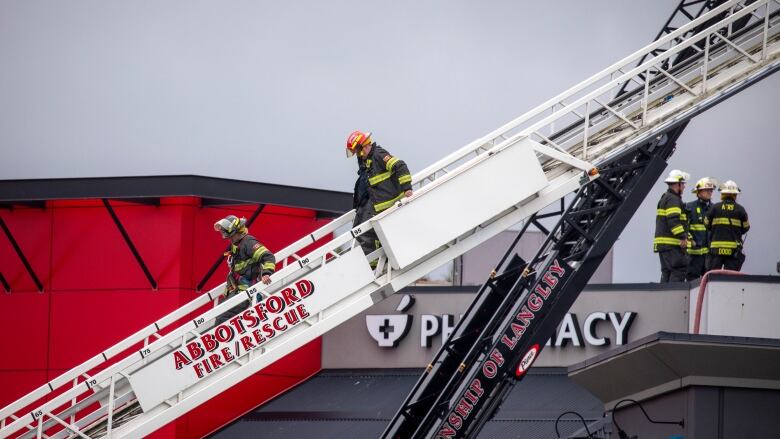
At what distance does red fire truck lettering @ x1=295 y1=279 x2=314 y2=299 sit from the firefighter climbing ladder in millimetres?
13

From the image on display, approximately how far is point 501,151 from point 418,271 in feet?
6.20

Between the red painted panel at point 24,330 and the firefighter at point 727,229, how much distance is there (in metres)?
13.5

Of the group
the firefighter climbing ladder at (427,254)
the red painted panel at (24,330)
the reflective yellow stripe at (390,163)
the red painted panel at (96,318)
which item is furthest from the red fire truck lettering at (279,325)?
the red painted panel at (24,330)

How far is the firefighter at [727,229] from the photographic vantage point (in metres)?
24.0

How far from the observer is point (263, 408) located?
27.2 meters

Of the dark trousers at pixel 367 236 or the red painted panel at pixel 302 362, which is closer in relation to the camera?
the dark trousers at pixel 367 236

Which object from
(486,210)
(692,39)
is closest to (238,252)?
(486,210)

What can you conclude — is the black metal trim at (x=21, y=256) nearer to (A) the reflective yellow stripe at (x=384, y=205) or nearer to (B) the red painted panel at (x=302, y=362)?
(B) the red painted panel at (x=302, y=362)

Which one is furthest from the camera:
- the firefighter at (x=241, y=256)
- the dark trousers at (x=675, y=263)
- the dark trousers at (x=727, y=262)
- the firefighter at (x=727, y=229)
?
the dark trousers at (x=675, y=263)

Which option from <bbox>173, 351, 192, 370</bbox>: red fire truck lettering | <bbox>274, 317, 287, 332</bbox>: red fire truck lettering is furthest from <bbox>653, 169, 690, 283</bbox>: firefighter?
<bbox>173, 351, 192, 370</bbox>: red fire truck lettering

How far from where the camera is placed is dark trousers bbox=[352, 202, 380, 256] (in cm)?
1697

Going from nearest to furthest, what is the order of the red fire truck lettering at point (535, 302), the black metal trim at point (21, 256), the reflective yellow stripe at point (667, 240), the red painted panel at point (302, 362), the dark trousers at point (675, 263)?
1. the red fire truck lettering at point (535, 302)
2. the reflective yellow stripe at point (667, 240)
3. the dark trousers at point (675, 263)
4. the black metal trim at point (21, 256)
5. the red painted panel at point (302, 362)

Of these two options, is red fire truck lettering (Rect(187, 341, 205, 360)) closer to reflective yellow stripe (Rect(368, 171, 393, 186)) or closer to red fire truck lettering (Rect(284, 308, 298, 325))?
red fire truck lettering (Rect(284, 308, 298, 325))

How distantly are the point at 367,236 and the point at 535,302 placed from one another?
8.80 ft
